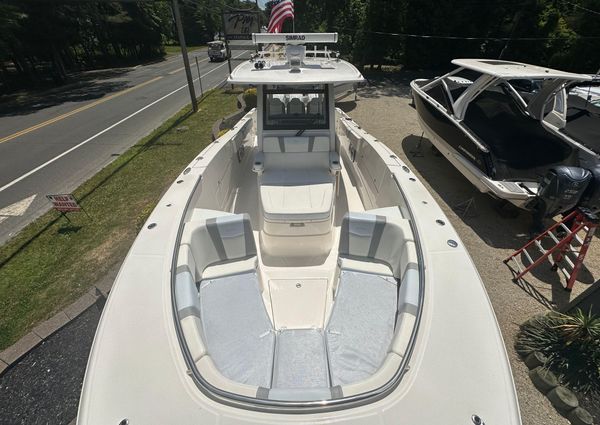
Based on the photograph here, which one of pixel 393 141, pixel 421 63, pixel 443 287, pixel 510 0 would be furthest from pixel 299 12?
pixel 443 287

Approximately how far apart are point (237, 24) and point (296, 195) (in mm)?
12811

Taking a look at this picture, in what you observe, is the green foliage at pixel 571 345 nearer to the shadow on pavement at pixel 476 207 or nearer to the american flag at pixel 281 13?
the shadow on pavement at pixel 476 207

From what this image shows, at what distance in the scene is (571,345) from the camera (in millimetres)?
2672

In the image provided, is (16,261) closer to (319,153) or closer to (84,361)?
(84,361)

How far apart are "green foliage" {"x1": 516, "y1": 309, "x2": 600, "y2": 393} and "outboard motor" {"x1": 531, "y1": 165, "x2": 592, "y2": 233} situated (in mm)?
1547

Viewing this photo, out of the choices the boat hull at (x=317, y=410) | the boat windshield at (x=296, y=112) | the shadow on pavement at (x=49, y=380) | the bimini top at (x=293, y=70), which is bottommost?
the shadow on pavement at (x=49, y=380)

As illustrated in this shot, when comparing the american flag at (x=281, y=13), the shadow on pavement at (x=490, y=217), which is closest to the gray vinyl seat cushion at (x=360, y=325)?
the shadow on pavement at (x=490, y=217)

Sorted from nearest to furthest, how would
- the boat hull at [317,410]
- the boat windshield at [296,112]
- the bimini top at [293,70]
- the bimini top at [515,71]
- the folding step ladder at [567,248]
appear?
the boat hull at [317,410] < the folding step ladder at [567,248] < the bimini top at [293,70] < the boat windshield at [296,112] < the bimini top at [515,71]

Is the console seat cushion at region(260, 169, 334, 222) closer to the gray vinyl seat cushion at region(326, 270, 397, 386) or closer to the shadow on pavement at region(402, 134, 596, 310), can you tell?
the gray vinyl seat cushion at region(326, 270, 397, 386)

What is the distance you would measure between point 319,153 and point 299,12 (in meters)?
21.0

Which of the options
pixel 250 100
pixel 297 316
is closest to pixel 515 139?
pixel 297 316

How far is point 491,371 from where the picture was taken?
5.11ft

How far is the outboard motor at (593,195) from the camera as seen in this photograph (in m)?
3.75

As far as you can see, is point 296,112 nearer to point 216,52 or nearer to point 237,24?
point 237,24
